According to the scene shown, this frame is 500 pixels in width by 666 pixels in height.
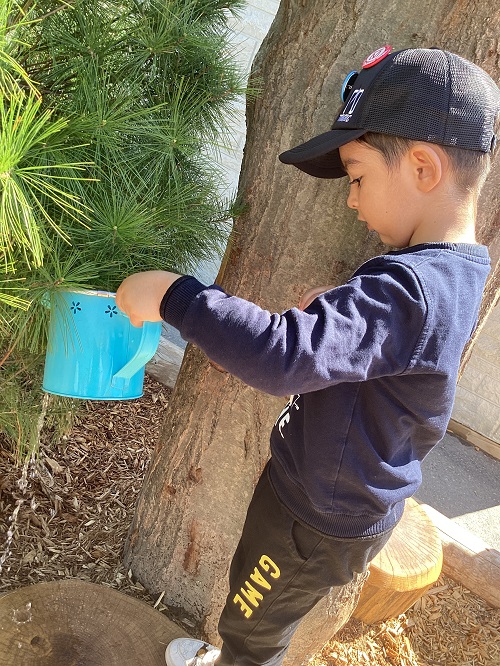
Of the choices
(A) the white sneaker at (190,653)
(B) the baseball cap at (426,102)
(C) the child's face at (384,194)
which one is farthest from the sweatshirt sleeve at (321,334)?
(A) the white sneaker at (190,653)

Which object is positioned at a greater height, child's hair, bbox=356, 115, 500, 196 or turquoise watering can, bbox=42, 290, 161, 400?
child's hair, bbox=356, 115, 500, 196

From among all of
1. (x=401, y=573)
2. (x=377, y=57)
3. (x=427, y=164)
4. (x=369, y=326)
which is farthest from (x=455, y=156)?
(x=401, y=573)

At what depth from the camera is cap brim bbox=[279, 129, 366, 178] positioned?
4.01 ft

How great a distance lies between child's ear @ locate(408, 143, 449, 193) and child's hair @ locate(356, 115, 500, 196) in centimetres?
1

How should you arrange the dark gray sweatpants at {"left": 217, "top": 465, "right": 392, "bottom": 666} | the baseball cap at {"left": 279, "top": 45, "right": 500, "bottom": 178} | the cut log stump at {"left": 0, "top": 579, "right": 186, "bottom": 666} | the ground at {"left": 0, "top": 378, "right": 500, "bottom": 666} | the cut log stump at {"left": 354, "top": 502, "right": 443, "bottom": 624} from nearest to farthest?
the baseball cap at {"left": 279, "top": 45, "right": 500, "bottom": 178} → the dark gray sweatpants at {"left": 217, "top": 465, "right": 392, "bottom": 666} → the cut log stump at {"left": 0, "top": 579, "right": 186, "bottom": 666} → the ground at {"left": 0, "top": 378, "right": 500, "bottom": 666} → the cut log stump at {"left": 354, "top": 502, "right": 443, "bottom": 624}

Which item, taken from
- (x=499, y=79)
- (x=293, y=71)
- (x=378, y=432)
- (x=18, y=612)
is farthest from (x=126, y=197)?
(x=18, y=612)

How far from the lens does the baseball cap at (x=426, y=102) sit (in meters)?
1.16

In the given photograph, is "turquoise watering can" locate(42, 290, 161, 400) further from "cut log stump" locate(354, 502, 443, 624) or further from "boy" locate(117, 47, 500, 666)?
"cut log stump" locate(354, 502, 443, 624)

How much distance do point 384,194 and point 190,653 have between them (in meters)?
1.16

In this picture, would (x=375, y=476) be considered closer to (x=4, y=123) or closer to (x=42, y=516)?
(x=4, y=123)

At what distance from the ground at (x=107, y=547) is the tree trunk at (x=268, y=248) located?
198 mm

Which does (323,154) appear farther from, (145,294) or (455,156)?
(145,294)

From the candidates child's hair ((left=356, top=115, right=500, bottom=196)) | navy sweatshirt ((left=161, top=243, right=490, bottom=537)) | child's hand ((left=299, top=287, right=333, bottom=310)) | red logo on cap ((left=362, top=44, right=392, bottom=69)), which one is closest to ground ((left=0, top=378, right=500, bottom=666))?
navy sweatshirt ((left=161, top=243, right=490, bottom=537))

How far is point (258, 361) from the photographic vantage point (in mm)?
1065
